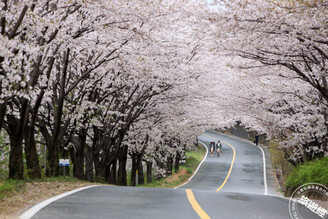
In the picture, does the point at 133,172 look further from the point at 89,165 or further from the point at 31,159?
the point at 31,159

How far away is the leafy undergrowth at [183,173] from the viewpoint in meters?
33.3

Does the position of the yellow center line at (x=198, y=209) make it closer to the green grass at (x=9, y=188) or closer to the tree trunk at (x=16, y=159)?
the green grass at (x=9, y=188)

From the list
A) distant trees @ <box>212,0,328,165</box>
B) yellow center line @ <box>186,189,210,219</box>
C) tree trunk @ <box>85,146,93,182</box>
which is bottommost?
yellow center line @ <box>186,189,210,219</box>

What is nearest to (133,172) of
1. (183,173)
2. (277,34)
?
(183,173)

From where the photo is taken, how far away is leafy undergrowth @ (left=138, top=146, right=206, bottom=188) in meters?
33.3

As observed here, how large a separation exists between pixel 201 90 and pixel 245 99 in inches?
117

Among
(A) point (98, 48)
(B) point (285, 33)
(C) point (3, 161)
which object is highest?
(A) point (98, 48)

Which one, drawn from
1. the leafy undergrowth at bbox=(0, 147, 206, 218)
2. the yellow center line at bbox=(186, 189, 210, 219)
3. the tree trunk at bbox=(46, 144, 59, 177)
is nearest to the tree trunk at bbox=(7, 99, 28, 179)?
the leafy undergrowth at bbox=(0, 147, 206, 218)

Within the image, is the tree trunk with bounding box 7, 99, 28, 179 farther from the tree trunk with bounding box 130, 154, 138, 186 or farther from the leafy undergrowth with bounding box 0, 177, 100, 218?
the tree trunk with bounding box 130, 154, 138, 186

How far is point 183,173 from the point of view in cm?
4088

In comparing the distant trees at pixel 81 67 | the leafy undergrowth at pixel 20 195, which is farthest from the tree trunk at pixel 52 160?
the leafy undergrowth at pixel 20 195

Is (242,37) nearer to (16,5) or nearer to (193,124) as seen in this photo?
(16,5)

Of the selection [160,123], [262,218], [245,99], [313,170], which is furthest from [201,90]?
[262,218]

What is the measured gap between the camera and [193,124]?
127 feet
